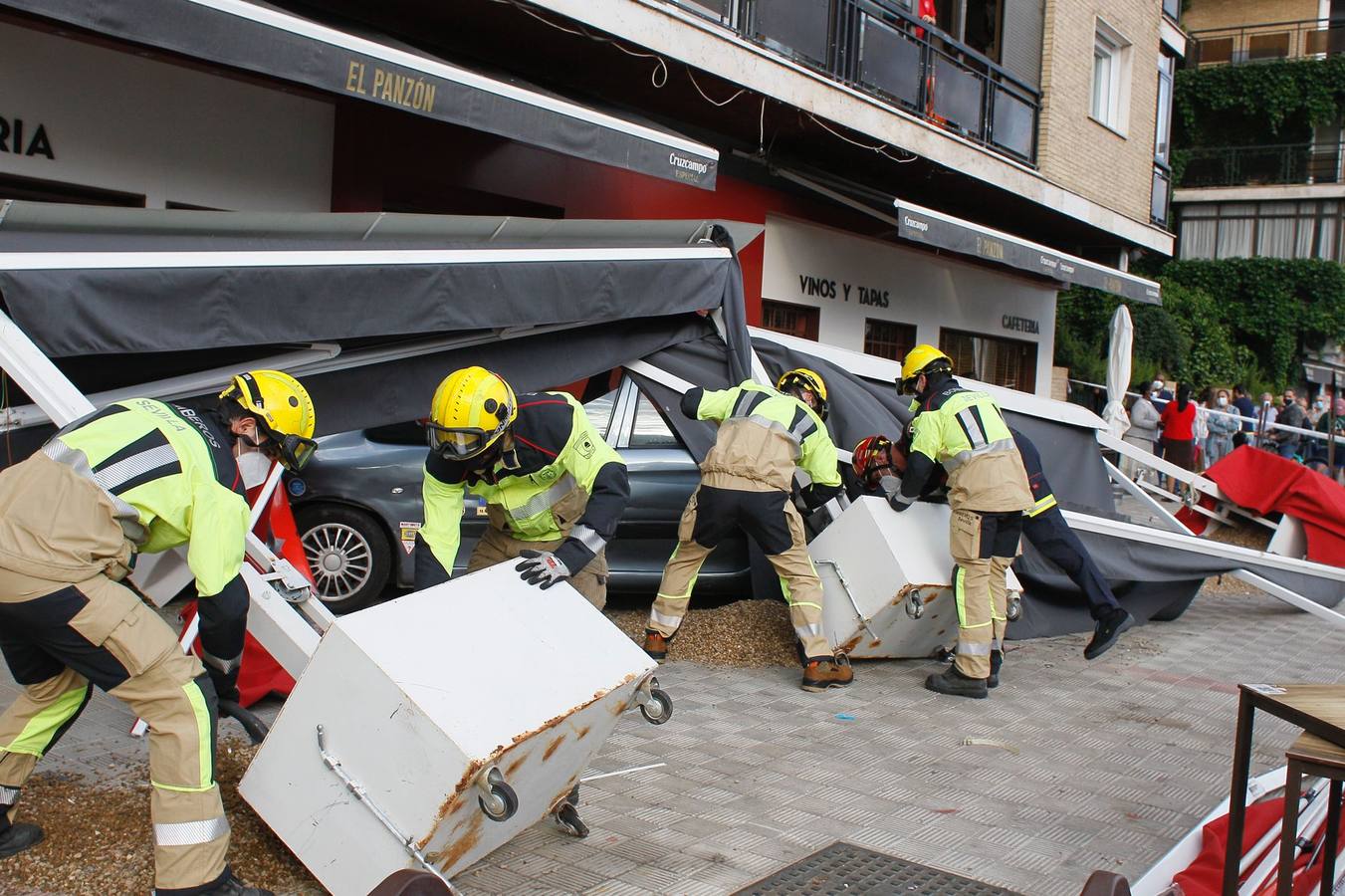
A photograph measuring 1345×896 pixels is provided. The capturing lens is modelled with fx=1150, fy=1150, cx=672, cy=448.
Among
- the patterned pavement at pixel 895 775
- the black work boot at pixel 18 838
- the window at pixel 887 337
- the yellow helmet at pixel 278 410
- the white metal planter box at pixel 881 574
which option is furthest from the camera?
the window at pixel 887 337

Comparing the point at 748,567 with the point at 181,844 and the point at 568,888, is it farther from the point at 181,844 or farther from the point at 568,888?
the point at 181,844

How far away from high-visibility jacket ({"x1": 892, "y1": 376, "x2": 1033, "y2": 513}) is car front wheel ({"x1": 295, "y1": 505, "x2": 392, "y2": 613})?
3.07 m

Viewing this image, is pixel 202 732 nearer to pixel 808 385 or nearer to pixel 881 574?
pixel 881 574

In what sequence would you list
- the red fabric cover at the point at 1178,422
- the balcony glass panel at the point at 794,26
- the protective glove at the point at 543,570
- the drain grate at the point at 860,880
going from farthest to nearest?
the red fabric cover at the point at 1178,422 < the balcony glass panel at the point at 794,26 < the protective glove at the point at 543,570 < the drain grate at the point at 860,880

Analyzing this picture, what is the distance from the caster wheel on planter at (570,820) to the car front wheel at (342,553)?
3.20 metres

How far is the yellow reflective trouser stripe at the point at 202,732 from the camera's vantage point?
3.06 m

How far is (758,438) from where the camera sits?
585cm

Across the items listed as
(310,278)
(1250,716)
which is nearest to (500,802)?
(1250,716)

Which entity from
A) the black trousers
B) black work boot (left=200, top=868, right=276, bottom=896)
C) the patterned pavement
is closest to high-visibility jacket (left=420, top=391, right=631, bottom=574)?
the patterned pavement

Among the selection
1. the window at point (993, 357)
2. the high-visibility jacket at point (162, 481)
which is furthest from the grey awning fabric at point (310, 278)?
the window at point (993, 357)

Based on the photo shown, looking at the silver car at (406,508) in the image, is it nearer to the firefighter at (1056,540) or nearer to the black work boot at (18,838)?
the firefighter at (1056,540)

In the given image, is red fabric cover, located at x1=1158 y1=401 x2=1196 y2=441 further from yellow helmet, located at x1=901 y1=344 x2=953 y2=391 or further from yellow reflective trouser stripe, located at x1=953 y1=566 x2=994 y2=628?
yellow reflective trouser stripe, located at x1=953 y1=566 x2=994 y2=628

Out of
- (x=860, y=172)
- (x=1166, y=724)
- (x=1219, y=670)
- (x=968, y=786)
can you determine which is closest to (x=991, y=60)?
(x=860, y=172)

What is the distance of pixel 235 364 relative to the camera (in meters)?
5.02
